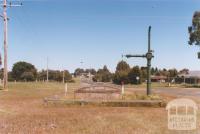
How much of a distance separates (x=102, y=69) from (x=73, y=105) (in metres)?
141

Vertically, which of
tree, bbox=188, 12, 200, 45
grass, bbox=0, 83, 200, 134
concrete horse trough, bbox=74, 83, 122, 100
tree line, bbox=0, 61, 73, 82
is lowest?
grass, bbox=0, 83, 200, 134

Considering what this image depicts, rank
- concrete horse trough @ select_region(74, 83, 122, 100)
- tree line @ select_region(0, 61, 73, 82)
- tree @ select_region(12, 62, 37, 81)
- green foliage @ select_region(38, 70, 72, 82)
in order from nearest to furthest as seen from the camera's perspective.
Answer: concrete horse trough @ select_region(74, 83, 122, 100), green foliage @ select_region(38, 70, 72, 82), tree line @ select_region(0, 61, 73, 82), tree @ select_region(12, 62, 37, 81)

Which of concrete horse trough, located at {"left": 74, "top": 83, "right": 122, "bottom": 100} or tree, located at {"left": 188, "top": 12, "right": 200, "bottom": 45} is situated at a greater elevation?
tree, located at {"left": 188, "top": 12, "right": 200, "bottom": 45}

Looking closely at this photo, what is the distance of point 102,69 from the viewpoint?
160 meters

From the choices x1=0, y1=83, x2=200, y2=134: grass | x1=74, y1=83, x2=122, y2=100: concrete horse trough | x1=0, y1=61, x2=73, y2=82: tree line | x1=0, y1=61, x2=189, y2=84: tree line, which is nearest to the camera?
x1=0, y1=83, x2=200, y2=134: grass

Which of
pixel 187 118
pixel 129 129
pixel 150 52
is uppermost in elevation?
pixel 150 52

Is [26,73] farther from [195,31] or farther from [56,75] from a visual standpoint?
[195,31]

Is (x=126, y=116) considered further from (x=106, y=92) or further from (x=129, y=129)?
(x=106, y=92)

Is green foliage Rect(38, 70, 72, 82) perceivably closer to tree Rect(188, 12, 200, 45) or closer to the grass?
tree Rect(188, 12, 200, 45)

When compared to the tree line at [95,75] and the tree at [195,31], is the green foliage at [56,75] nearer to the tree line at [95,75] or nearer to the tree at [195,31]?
the tree line at [95,75]

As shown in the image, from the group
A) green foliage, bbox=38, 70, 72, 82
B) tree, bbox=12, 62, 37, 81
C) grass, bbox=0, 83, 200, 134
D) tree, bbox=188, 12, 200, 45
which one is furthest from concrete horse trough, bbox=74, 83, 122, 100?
tree, bbox=12, 62, 37, 81

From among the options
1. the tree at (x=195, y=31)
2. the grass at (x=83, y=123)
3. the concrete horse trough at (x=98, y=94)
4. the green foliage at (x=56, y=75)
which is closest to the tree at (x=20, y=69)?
the green foliage at (x=56, y=75)

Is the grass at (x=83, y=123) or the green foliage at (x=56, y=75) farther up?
the green foliage at (x=56, y=75)

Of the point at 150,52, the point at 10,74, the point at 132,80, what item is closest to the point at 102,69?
the point at 10,74
